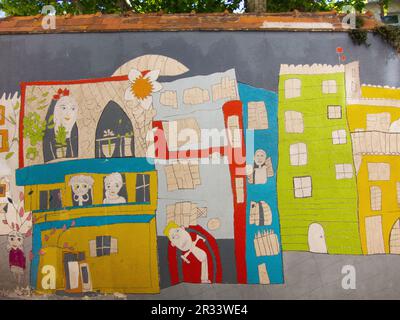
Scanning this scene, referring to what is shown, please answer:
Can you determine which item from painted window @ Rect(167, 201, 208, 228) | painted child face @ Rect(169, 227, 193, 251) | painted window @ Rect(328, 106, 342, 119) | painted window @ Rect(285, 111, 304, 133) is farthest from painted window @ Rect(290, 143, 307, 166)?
painted child face @ Rect(169, 227, 193, 251)

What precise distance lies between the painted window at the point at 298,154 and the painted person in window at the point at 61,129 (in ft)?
7.37

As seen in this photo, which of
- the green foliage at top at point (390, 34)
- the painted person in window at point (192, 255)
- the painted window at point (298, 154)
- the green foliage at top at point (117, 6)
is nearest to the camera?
the painted person in window at point (192, 255)

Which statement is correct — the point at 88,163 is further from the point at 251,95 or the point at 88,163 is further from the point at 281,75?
the point at 281,75

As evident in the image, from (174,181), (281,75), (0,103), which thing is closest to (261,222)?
(174,181)

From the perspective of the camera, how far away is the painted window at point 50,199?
12.5ft

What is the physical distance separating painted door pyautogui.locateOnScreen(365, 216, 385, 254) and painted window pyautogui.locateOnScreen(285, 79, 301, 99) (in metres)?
1.48

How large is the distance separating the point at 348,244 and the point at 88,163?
2.80m

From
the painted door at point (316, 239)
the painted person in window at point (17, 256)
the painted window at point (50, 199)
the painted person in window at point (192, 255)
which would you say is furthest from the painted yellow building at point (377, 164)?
the painted person in window at point (17, 256)

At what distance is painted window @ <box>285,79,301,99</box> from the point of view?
3879 millimetres

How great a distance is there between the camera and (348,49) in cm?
392

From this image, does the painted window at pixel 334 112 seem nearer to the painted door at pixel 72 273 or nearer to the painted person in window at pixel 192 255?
the painted person in window at pixel 192 255

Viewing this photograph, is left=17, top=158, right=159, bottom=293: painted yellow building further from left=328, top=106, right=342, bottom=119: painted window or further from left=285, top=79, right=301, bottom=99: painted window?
left=328, top=106, right=342, bottom=119: painted window
